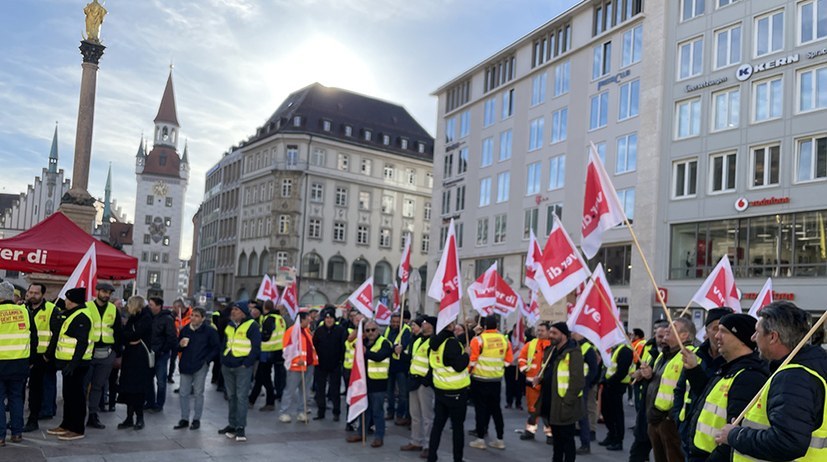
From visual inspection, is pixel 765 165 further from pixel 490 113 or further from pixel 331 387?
pixel 331 387

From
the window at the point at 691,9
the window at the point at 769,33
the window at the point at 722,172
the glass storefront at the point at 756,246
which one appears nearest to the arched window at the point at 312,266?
the glass storefront at the point at 756,246

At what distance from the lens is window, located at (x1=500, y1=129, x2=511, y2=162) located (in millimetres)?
47812

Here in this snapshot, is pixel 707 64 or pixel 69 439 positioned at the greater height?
pixel 707 64

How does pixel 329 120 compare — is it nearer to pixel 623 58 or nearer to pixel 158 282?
pixel 623 58

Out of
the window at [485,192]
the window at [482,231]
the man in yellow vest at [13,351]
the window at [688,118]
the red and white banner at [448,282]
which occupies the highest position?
the window at [688,118]

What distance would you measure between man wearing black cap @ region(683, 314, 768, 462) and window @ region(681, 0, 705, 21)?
1280 inches

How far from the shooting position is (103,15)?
24.3m

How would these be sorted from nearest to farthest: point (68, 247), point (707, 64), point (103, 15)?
point (68, 247), point (103, 15), point (707, 64)

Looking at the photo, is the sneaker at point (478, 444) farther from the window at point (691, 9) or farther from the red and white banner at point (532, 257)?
the window at point (691, 9)

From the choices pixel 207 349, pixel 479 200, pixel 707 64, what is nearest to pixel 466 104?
pixel 479 200

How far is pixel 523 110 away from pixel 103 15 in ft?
91.7

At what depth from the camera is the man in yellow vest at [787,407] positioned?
396cm

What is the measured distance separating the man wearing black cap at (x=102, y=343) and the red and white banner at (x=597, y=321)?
694 cm

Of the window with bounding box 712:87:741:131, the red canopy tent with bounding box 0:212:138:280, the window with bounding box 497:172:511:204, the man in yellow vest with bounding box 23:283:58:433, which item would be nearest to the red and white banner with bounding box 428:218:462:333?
the man in yellow vest with bounding box 23:283:58:433
